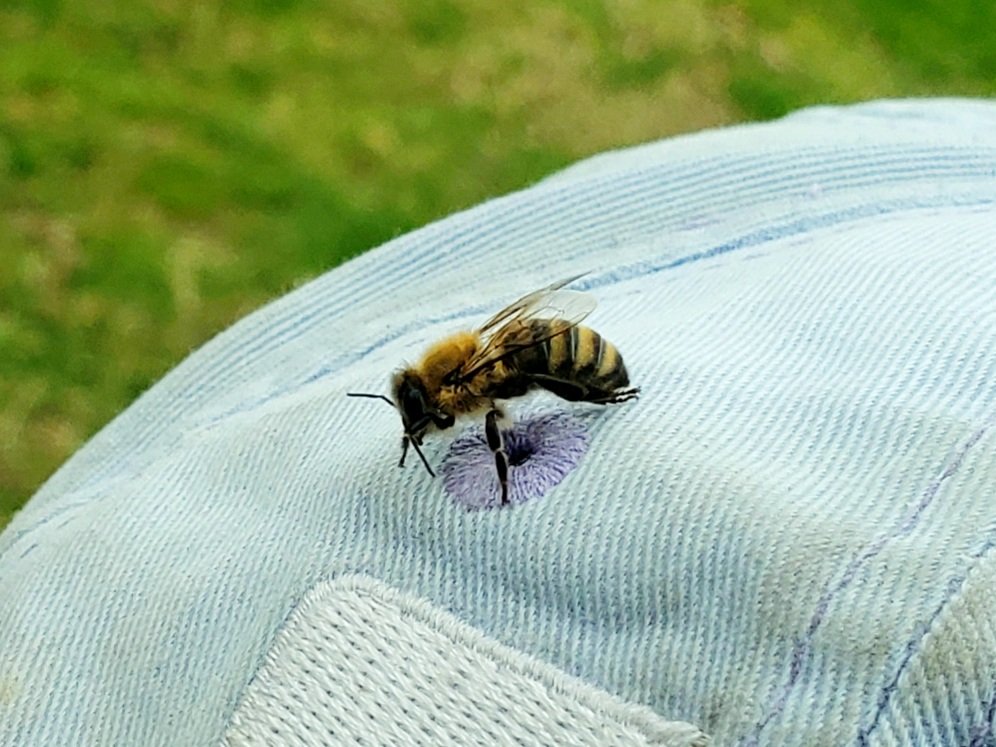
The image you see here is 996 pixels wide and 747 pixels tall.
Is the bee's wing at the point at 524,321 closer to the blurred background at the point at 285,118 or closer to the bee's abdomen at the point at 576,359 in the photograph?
the bee's abdomen at the point at 576,359

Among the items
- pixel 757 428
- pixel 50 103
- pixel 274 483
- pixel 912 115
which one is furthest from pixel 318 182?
pixel 757 428

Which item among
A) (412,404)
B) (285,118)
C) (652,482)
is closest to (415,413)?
(412,404)

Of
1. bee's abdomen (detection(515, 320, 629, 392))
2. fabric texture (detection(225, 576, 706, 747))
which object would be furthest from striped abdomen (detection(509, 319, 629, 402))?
fabric texture (detection(225, 576, 706, 747))

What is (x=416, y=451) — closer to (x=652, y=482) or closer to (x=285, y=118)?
(x=652, y=482)

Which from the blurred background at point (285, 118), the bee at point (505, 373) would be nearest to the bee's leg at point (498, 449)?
the bee at point (505, 373)

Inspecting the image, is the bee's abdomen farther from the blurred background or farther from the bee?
the blurred background
